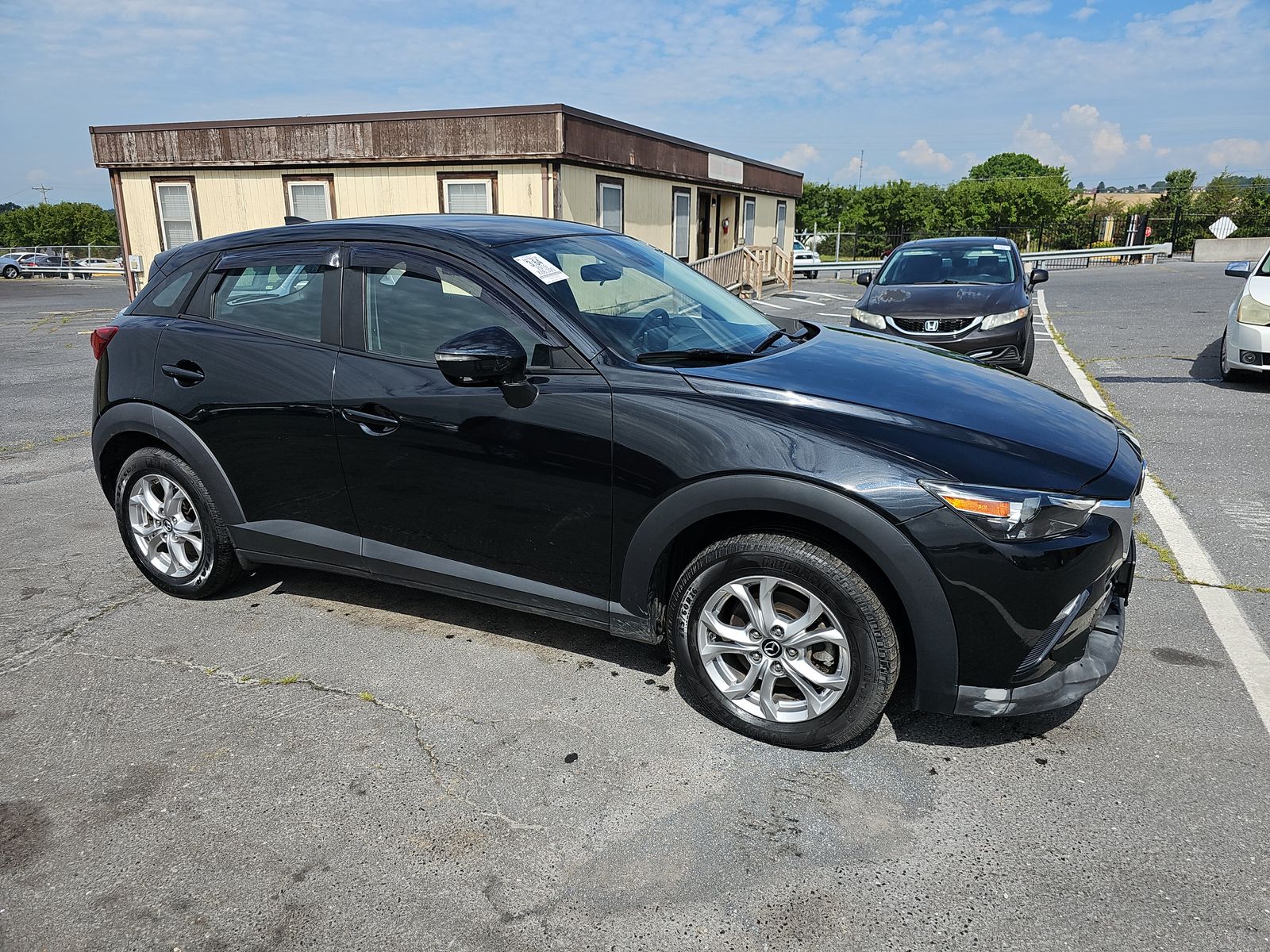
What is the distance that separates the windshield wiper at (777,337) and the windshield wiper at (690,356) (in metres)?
0.19

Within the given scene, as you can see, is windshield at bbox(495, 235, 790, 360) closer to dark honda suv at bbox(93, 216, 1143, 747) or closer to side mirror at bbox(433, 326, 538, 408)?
dark honda suv at bbox(93, 216, 1143, 747)

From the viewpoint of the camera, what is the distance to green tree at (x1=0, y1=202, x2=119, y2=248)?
7925 centimetres

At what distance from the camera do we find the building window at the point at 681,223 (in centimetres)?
2016

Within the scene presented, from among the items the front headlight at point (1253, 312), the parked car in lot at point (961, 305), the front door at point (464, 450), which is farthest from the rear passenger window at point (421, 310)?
the front headlight at point (1253, 312)

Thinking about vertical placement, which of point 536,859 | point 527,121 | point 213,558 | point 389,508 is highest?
point 527,121

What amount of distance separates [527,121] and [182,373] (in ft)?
40.0

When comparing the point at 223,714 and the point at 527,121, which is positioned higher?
the point at 527,121

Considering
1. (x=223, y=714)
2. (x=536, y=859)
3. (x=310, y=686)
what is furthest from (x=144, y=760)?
(x=536, y=859)

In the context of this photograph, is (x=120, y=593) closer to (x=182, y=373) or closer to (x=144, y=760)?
(x=182, y=373)

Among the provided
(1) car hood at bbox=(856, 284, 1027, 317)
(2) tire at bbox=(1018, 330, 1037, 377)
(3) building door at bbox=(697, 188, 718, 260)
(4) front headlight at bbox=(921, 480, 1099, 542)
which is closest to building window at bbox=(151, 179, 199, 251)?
(3) building door at bbox=(697, 188, 718, 260)

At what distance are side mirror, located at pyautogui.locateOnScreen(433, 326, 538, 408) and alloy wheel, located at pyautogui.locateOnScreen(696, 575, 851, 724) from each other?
1000 mm

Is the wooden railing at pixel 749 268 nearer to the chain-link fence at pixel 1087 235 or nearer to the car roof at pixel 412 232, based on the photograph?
the car roof at pixel 412 232

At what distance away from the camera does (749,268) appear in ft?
76.2

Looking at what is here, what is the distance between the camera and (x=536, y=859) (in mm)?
2516
